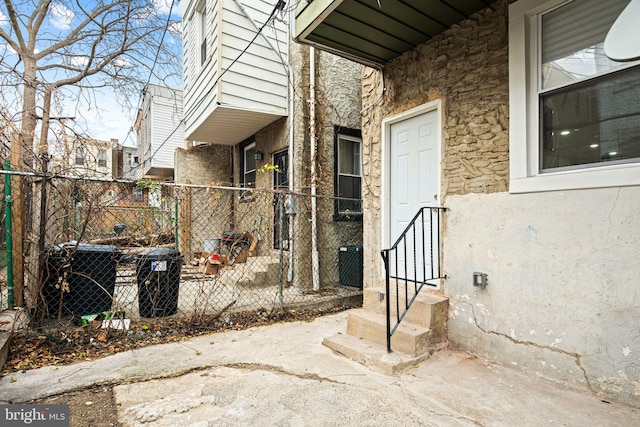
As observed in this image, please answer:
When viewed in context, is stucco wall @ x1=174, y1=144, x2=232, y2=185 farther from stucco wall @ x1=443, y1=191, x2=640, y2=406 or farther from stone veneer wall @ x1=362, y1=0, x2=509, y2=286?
stucco wall @ x1=443, y1=191, x2=640, y2=406

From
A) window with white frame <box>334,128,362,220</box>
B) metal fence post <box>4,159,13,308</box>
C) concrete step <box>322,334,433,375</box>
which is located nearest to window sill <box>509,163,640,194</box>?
concrete step <box>322,334,433,375</box>

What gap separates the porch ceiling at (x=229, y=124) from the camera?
574 cm

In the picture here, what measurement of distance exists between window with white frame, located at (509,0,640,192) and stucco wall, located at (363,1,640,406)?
12cm

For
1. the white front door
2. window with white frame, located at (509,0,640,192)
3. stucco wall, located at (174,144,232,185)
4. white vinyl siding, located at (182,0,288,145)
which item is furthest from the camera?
stucco wall, located at (174,144,232,185)

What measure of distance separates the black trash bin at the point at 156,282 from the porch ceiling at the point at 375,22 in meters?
3.05

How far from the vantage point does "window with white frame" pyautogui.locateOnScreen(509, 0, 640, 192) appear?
7.68 ft

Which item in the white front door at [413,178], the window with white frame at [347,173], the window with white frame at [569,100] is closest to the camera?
the window with white frame at [569,100]

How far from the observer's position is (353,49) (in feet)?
12.4

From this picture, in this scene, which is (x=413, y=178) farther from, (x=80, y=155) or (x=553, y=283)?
(x=80, y=155)

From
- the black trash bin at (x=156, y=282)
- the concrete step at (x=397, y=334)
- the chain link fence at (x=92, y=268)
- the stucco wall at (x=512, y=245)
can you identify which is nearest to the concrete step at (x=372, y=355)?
the concrete step at (x=397, y=334)

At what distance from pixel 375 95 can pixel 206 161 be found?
5936 millimetres
